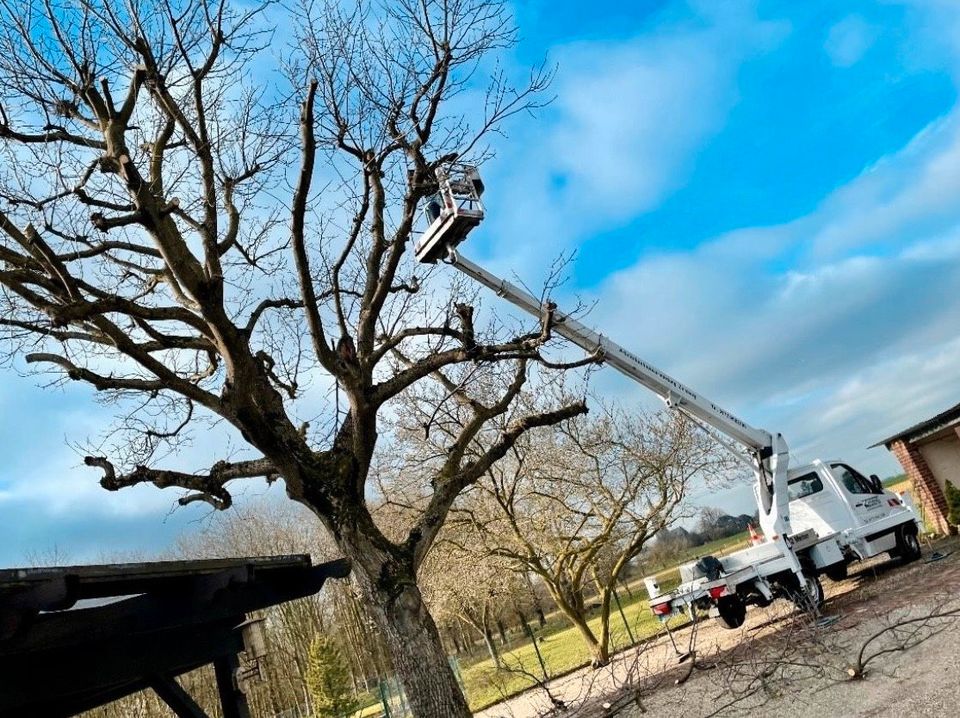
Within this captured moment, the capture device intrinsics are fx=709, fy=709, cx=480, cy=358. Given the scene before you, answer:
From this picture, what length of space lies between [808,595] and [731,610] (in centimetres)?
148

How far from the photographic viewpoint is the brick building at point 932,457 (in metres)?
17.6

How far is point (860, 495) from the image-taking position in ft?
46.3

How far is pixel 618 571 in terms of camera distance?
17.0 m

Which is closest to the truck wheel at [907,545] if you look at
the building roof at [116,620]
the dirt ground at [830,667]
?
the dirt ground at [830,667]

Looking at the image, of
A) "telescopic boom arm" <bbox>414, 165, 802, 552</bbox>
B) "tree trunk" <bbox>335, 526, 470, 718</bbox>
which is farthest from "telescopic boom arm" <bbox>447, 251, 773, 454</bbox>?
"tree trunk" <bbox>335, 526, 470, 718</bbox>

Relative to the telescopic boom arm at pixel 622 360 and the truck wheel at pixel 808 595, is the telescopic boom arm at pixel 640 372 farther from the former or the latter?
the truck wheel at pixel 808 595

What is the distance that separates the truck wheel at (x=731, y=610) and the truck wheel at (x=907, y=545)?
4258 millimetres

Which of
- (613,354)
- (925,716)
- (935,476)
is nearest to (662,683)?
(925,716)

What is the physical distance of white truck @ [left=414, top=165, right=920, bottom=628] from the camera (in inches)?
412

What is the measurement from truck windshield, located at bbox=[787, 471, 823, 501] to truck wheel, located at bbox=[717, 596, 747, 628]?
2786 mm

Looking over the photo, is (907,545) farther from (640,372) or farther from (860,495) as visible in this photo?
(640,372)

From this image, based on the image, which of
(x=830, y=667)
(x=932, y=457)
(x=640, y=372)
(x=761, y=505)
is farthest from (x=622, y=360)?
(x=932, y=457)

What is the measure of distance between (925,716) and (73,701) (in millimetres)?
6296

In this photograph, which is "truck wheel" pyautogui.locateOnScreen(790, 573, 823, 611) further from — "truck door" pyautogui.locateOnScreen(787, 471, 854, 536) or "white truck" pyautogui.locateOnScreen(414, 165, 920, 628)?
"truck door" pyautogui.locateOnScreen(787, 471, 854, 536)
